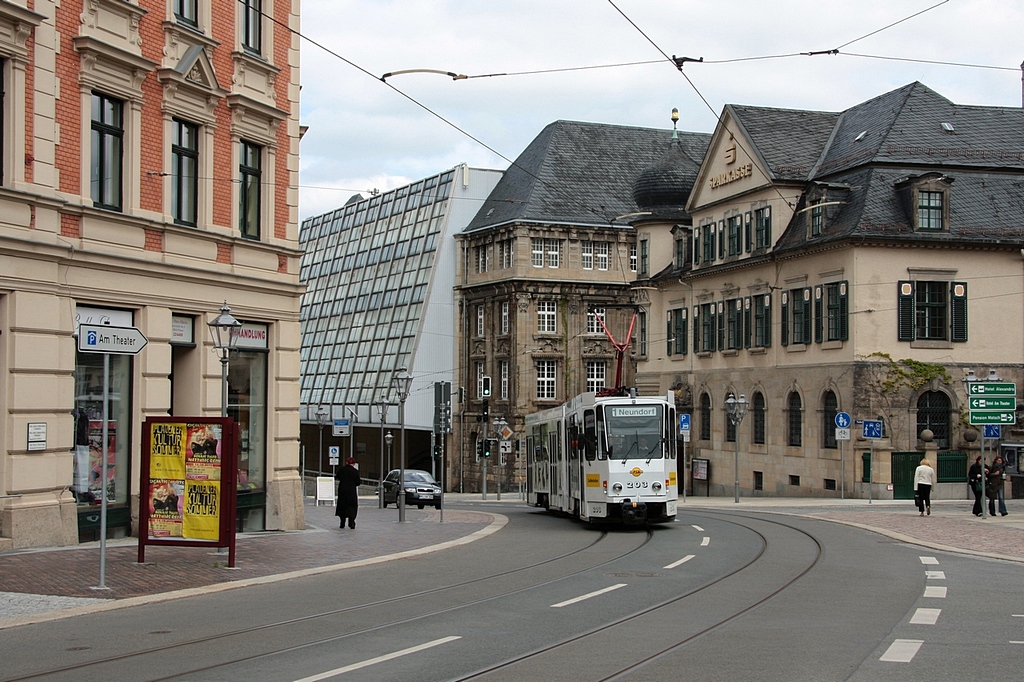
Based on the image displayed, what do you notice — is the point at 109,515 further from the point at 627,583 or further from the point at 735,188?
the point at 735,188

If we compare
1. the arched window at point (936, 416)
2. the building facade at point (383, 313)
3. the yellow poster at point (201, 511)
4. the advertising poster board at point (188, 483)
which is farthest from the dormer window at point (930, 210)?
the yellow poster at point (201, 511)

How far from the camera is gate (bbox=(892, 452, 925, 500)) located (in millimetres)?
44906

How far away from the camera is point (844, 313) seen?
46.6m

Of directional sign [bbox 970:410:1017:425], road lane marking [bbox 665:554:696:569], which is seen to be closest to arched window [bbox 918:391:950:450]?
directional sign [bbox 970:410:1017:425]

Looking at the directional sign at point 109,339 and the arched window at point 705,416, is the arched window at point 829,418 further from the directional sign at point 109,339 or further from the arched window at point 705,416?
the directional sign at point 109,339

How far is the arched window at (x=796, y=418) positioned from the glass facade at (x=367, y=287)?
109 feet

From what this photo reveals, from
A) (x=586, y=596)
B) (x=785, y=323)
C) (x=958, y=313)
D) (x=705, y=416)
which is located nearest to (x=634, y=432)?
(x=586, y=596)

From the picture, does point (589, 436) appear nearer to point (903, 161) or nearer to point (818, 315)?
point (818, 315)

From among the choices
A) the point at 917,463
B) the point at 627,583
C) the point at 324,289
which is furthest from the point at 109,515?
the point at 324,289

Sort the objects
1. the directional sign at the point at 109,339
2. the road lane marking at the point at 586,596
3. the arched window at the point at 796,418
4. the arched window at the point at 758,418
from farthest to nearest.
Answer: the arched window at the point at 758,418 → the arched window at the point at 796,418 → the directional sign at the point at 109,339 → the road lane marking at the point at 586,596

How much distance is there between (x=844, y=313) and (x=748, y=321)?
8478 millimetres

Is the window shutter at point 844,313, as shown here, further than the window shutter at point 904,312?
Yes

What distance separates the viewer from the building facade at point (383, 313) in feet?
263

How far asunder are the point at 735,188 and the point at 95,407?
38.6 metres
